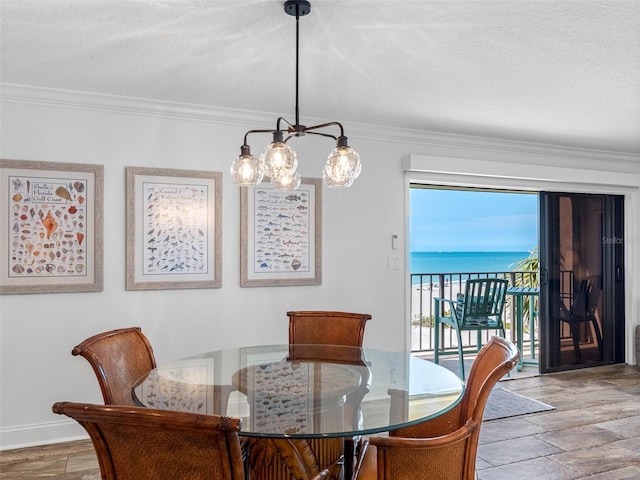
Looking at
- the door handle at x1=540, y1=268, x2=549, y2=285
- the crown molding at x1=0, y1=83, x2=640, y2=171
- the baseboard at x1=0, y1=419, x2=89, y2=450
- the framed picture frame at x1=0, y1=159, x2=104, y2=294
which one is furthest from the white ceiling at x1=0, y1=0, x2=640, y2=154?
the baseboard at x1=0, y1=419, x2=89, y2=450

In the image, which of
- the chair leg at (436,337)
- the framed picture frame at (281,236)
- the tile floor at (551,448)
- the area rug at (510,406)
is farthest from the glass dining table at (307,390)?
the chair leg at (436,337)

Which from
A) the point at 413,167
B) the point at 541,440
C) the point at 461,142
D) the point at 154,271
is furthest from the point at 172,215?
the point at 541,440

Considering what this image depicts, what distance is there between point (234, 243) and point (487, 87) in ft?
6.73

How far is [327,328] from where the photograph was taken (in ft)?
9.57

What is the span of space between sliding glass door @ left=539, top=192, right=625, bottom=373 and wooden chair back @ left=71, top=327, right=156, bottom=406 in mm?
4050

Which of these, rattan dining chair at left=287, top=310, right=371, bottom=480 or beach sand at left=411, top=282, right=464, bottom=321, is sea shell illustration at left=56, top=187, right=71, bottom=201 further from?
beach sand at left=411, top=282, right=464, bottom=321

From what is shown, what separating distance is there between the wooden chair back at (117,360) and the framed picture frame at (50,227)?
3.63 feet

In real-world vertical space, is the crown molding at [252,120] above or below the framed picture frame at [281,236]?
above

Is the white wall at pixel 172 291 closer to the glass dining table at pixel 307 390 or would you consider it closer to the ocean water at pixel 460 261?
the glass dining table at pixel 307 390

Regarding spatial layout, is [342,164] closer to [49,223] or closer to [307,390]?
[307,390]

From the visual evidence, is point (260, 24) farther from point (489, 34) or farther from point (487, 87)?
point (487, 87)

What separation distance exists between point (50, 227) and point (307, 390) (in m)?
2.22

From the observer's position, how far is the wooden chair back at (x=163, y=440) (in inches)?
45.2

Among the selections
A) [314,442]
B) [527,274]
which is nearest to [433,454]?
[314,442]
